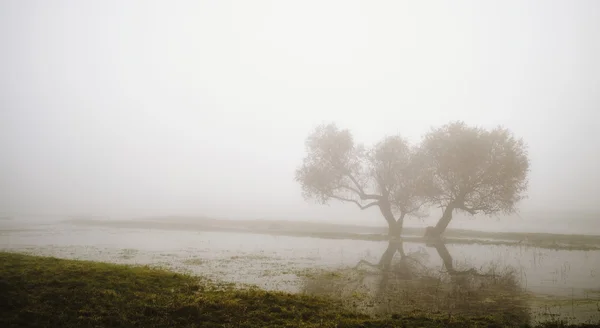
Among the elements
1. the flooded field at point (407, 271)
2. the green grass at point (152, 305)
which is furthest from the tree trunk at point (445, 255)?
the green grass at point (152, 305)

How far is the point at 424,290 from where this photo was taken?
57.4 ft

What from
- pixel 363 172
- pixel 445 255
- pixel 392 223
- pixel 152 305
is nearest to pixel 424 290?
pixel 152 305

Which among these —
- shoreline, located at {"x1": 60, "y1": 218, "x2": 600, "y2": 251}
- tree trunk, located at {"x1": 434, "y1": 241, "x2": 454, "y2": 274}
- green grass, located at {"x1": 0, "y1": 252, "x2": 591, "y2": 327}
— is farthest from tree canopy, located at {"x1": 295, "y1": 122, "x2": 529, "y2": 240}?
green grass, located at {"x1": 0, "y1": 252, "x2": 591, "y2": 327}

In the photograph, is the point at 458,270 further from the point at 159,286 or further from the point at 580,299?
the point at 159,286

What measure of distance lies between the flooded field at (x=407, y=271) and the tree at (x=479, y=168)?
19.6 feet

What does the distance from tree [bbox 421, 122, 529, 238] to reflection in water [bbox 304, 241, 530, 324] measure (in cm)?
1674

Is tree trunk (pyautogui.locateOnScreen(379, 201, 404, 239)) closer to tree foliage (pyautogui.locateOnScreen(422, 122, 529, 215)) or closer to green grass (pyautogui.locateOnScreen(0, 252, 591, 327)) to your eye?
tree foliage (pyautogui.locateOnScreen(422, 122, 529, 215))

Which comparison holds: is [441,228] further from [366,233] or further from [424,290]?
[424,290]

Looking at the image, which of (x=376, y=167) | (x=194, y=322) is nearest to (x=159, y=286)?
(x=194, y=322)

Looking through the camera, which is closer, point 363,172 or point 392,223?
point 392,223

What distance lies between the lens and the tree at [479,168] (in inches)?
1505

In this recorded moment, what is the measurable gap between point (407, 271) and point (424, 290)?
216 inches

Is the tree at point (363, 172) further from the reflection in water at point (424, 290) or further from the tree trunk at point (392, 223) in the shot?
the reflection in water at point (424, 290)

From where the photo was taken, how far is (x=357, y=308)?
1416 cm
